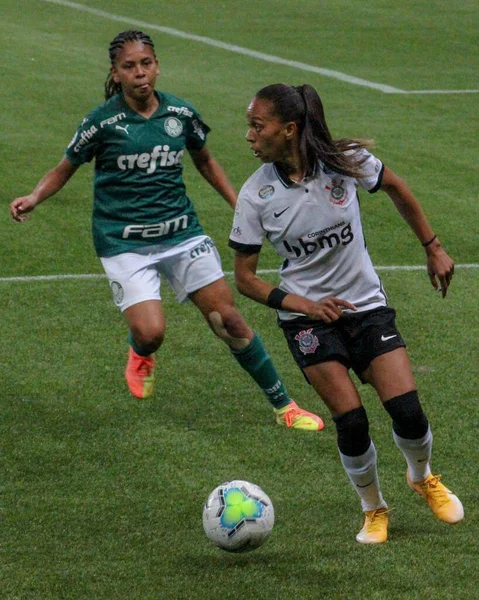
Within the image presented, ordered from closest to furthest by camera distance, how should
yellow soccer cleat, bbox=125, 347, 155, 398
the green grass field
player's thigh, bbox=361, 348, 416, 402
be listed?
the green grass field
player's thigh, bbox=361, 348, 416, 402
yellow soccer cleat, bbox=125, 347, 155, 398

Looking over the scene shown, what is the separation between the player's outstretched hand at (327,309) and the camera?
566 centimetres

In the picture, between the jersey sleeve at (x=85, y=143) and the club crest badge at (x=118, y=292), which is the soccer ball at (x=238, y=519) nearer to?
the club crest badge at (x=118, y=292)

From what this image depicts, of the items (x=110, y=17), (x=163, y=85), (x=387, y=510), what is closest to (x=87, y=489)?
(x=387, y=510)

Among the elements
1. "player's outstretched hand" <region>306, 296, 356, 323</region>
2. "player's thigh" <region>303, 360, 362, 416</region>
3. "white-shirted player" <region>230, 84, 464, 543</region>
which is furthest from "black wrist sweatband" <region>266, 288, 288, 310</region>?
"player's thigh" <region>303, 360, 362, 416</region>

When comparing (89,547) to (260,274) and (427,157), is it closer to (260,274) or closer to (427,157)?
(260,274)

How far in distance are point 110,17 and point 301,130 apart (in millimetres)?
20405

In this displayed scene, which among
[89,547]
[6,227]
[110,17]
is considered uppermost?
[89,547]

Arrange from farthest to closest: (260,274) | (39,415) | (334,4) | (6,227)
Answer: (334,4), (6,227), (260,274), (39,415)

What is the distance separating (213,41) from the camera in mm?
23000

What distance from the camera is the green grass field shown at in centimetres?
576

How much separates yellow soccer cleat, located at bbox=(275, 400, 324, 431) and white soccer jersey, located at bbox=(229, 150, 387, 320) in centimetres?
163

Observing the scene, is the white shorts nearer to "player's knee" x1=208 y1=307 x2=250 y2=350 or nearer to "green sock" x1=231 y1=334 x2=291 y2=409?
"player's knee" x1=208 y1=307 x2=250 y2=350

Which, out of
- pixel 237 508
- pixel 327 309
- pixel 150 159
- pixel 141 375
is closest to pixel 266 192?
pixel 327 309

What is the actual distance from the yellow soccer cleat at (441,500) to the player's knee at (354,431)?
0.44 meters
